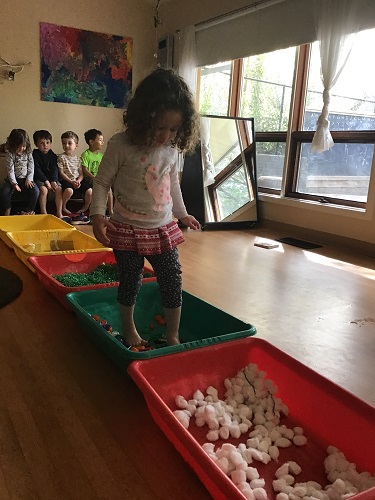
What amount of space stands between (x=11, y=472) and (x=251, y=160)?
11.6ft

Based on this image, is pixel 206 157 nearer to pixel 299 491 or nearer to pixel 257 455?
pixel 257 455

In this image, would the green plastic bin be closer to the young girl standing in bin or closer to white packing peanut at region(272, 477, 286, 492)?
the young girl standing in bin

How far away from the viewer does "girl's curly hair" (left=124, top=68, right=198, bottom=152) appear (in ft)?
4.27

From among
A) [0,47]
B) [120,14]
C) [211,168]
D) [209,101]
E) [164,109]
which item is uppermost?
[120,14]

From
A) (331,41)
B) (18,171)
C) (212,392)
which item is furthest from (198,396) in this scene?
(18,171)

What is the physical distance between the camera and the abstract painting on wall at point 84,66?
14.9 ft

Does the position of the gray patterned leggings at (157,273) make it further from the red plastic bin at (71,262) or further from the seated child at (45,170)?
the seated child at (45,170)

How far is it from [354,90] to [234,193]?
128 cm

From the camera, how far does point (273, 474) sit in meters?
1.05

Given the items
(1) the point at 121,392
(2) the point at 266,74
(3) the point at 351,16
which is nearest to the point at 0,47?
(2) the point at 266,74

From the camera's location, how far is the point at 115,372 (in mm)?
1424

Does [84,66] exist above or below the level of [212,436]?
above

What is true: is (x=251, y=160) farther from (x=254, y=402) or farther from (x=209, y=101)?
(x=254, y=402)

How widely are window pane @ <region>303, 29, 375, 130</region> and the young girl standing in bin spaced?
2.40 m
